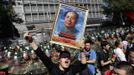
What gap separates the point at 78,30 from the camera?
796cm

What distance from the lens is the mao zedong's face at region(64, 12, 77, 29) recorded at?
309 inches

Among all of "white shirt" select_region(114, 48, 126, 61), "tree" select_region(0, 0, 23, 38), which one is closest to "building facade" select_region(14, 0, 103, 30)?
"tree" select_region(0, 0, 23, 38)

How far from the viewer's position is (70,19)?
7.89 m

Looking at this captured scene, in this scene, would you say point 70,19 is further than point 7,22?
No

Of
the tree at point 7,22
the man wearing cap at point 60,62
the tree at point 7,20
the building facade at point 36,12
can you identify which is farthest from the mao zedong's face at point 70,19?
the building facade at point 36,12

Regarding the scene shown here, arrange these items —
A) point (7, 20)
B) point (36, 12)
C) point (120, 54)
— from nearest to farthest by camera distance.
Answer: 1. point (120, 54)
2. point (7, 20)
3. point (36, 12)

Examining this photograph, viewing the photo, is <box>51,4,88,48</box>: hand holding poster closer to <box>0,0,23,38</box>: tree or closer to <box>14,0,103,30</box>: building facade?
<box>0,0,23,38</box>: tree

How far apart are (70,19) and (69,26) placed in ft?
0.38

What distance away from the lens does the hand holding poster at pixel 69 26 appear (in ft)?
25.7

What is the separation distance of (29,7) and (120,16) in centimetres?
1776

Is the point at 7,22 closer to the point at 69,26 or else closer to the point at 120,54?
the point at 120,54

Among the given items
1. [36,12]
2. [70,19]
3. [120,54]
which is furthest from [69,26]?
[36,12]

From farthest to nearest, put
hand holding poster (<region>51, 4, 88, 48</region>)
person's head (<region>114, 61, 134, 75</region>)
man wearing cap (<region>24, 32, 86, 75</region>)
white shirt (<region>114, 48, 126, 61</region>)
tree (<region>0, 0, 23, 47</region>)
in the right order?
tree (<region>0, 0, 23, 47</region>)
white shirt (<region>114, 48, 126, 61</region>)
hand holding poster (<region>51, 4, 88, 48</region>)
man wearing cap (<region>24, 32, 86, 75</region>)
person's head (<region>114, 61, 134, 75</region>)

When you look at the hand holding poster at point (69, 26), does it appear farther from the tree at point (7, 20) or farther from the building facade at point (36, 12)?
the building facade at point (36, 12)
